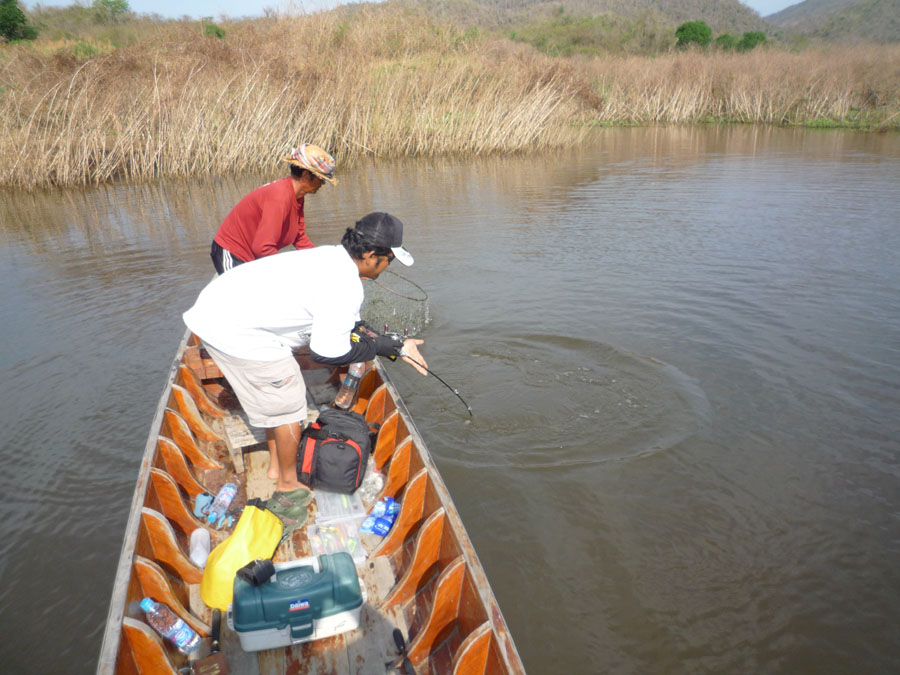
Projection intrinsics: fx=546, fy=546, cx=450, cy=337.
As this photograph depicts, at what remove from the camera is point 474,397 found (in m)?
5.62

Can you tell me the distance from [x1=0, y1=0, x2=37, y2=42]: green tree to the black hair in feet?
122

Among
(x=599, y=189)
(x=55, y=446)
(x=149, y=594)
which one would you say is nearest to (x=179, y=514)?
(x=149, y=594)

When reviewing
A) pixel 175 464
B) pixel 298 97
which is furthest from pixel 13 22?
pixel 175 464

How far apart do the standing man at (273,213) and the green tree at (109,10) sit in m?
44.2

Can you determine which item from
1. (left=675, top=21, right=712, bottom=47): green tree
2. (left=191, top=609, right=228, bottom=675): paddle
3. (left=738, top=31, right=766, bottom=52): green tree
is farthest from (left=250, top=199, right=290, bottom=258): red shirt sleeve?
(left=675, top=21, right=712, bottom=47): green tree

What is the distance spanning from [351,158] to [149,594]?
1688cm

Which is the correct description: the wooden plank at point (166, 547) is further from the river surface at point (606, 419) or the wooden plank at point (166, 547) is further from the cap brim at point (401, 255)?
the cap brim at point (401, 255)

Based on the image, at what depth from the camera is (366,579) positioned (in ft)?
9.91

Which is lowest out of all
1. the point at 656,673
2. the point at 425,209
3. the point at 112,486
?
the point at 656,673

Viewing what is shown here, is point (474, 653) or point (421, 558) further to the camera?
point (421, 558)

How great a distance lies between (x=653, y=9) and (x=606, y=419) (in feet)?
284

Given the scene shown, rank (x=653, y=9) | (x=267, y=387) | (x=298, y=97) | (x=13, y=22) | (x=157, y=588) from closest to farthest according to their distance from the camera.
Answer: (x=157, y=588) < (x=267, y=387) < (x=298, y=97) < (x=13, y=22) < (x=653, y=9)

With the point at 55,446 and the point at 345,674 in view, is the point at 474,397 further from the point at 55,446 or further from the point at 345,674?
the point at 55,446

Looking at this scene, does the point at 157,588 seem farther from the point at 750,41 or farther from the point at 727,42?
the point at 750,41
